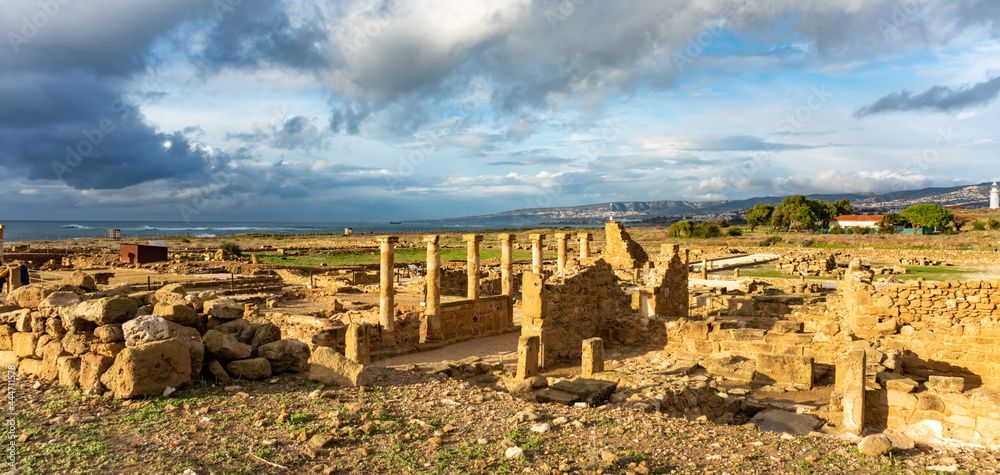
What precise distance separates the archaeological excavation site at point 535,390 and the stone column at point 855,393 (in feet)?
0.08

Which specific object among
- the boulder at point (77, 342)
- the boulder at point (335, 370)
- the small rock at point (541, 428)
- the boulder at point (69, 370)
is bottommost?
the small rock at point (541, 428)

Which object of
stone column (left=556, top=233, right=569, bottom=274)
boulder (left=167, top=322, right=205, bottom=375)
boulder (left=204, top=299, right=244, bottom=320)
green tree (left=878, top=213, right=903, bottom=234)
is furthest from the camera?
green tree (left=878, top=213, right=903, bottom=234)

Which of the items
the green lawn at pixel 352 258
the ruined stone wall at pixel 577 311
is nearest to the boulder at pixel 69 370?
the ruined stone wall at pixel 577 311

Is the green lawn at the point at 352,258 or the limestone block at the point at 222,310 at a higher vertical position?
the limestone block at the point at 222,310

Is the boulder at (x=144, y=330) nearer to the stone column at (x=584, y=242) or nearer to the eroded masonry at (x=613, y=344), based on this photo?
the eroded masonry at (x=613, y=344)

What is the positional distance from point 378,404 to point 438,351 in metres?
9.23

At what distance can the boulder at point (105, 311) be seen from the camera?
23.4 feet

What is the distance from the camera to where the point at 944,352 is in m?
10.9

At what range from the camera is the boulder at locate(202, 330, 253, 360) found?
7.79 metres

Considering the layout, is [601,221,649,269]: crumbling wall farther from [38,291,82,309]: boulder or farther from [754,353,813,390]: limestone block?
[38,291,82,309]: boulder

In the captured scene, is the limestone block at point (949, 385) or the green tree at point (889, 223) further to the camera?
the green tree at point (889, 223)

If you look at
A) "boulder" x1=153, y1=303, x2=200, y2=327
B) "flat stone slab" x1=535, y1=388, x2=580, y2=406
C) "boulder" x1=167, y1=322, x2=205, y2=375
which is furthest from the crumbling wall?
"boulder" x1=167, y1=322, x2=205, y2=375

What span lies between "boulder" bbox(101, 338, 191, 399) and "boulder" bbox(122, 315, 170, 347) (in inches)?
8.1

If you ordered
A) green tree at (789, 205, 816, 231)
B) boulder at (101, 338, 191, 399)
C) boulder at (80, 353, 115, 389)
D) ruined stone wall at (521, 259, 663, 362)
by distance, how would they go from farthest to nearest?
1. green tree at (789, 205, 816, 231)
2. ruined stone wall at (521, 259, 663, 362)
3. boulder at (80, 353, 115, 389)
4. boulder at (101, 338, 191, 399)
